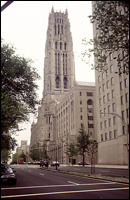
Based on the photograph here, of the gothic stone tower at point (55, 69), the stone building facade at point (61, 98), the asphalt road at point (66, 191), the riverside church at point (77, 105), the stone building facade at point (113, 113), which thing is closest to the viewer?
the asphalt road at point (66, 191)

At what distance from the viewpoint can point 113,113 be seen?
5400 centimetres

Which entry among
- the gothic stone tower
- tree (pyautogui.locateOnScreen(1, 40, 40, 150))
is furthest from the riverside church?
tree (pyautogui.locateOnScreen(1, 40, 40, 150))

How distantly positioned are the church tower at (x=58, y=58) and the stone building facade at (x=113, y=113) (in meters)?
76.6

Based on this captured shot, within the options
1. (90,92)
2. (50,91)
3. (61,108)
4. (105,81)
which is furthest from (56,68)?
(105,81)

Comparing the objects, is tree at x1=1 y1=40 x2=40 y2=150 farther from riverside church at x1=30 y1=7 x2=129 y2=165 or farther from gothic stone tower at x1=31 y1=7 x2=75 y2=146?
gothic stone tower at x1=31 y1=7 x2=75 y2=146

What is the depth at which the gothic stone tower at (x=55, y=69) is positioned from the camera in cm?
13525

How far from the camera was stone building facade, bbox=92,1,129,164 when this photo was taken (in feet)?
168

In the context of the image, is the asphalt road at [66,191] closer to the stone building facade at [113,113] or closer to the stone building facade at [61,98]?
the stone building facade at [113,113]

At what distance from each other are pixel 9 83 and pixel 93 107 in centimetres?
7356

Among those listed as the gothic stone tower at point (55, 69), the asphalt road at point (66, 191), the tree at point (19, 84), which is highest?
the gothic stone tower at point (55, 69)

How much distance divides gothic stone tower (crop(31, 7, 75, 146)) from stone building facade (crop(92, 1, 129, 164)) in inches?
2670

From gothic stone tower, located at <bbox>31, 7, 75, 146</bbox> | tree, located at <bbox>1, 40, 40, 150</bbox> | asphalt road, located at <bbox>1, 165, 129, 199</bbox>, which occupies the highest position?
gothic stone tower, located at <bbox>31, 7, 75, 146</bbox>

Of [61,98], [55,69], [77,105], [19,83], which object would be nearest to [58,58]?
[55,69]

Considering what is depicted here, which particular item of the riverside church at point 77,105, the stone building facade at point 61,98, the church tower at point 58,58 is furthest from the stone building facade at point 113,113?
the church tower at point 58,58
